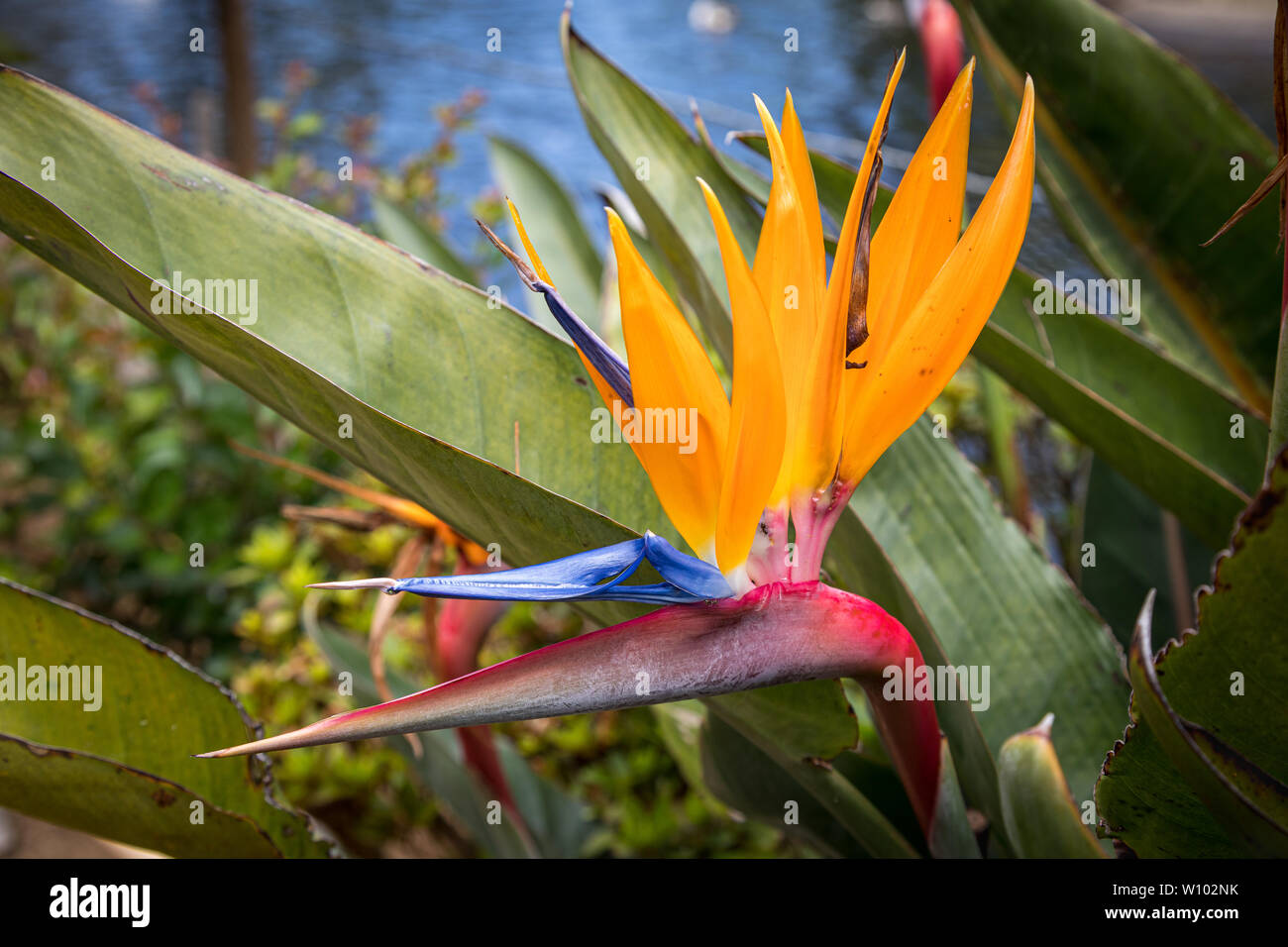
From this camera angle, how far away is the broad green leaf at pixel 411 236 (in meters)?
1.01

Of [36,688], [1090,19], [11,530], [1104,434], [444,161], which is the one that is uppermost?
[444,161]

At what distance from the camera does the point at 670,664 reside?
0.33 m

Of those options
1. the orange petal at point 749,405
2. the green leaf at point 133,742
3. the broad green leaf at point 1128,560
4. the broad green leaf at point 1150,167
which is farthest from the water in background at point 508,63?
the orange petal at point 749,405

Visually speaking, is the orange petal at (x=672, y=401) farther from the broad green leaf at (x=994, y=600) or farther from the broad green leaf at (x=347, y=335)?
the broad green leaf at (x=994, y=600)

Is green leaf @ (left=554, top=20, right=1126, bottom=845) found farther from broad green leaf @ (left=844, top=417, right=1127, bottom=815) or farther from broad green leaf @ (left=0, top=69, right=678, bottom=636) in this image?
broad green leaf @ (left=0, top=69, right=678, bottom=636)

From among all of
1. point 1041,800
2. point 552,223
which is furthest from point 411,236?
point 1041,800

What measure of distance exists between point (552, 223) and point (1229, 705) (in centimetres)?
82

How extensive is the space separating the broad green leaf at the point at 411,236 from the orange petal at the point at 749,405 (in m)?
0.68

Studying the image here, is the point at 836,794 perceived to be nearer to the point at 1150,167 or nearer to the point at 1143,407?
the point at 1143,407

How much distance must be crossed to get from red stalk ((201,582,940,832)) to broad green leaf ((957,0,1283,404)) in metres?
0.44
